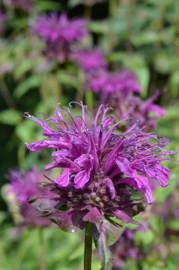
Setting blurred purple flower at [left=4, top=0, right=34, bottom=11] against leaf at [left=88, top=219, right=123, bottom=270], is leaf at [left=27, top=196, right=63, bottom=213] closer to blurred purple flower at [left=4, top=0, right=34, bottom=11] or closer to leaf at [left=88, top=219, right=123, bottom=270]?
leaf at [left=88, top=219, right=123, bottom=270]

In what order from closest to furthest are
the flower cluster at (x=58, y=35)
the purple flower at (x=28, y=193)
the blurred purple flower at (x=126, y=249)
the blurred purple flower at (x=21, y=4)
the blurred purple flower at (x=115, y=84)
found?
the blurred purple flower at (x=126, y=249) → the purple flower at (x=28, y=193) → the blurred purple flower at (x=115, y=84) → the flower cluster at (x=58, y=35) → the blurred purple flower at (x=21, y=4)

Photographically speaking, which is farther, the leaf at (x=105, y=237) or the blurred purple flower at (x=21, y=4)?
the blurred purple flower at (x=21, y=4)

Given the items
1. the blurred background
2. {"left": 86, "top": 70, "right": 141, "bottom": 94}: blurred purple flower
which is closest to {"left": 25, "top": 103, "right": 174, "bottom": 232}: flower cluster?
the blurred background

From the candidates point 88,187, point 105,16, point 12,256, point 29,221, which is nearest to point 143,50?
point 105,16

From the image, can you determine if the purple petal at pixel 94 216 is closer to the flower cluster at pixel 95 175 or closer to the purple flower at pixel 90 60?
the flower cluster at pixel 95 175

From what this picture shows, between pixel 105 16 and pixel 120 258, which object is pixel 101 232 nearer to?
pixel 120 258

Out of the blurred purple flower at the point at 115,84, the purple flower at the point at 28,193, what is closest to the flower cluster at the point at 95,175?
the purple flower at the point at 28,193

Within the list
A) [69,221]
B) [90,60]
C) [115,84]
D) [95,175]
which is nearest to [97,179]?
[95,175]
